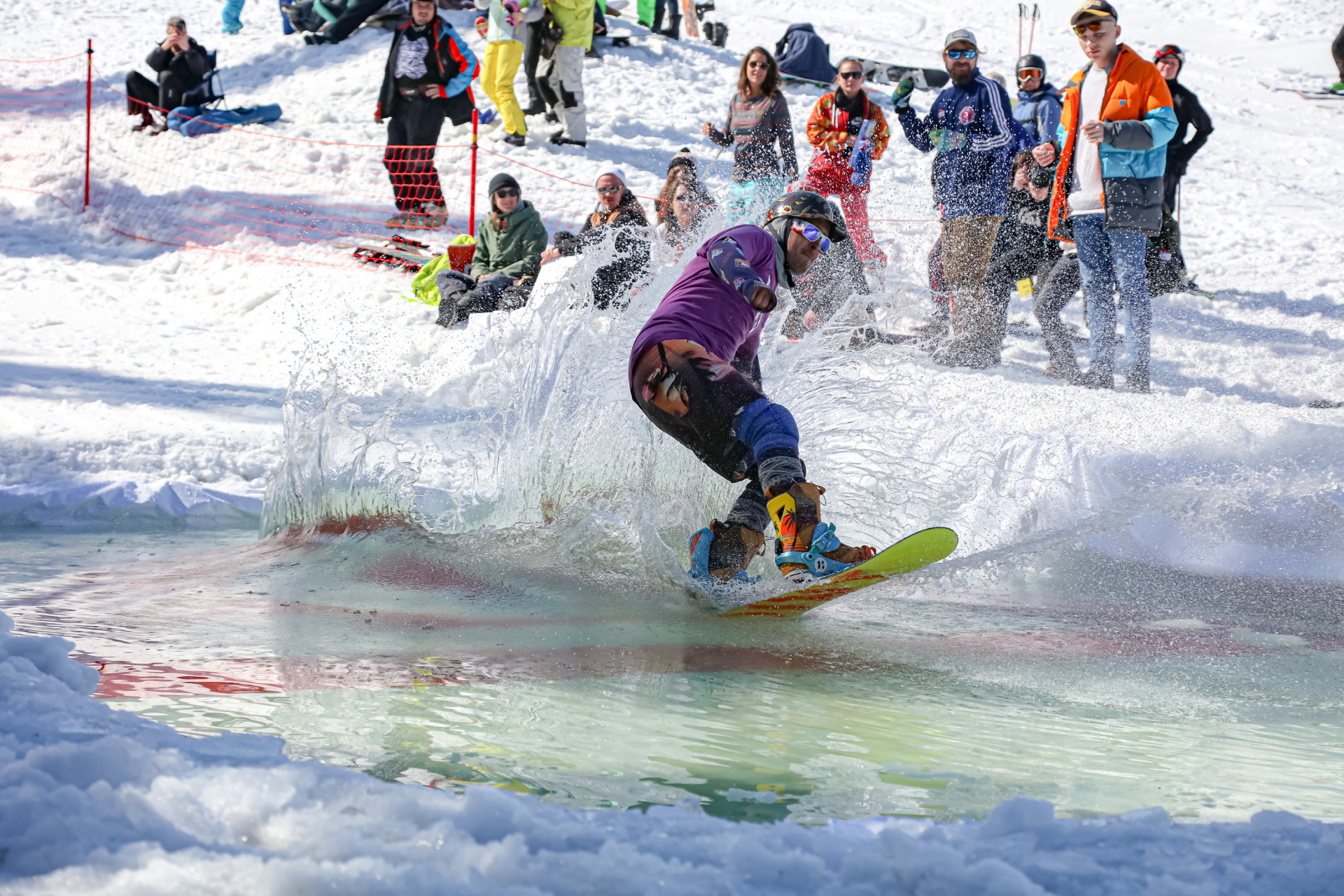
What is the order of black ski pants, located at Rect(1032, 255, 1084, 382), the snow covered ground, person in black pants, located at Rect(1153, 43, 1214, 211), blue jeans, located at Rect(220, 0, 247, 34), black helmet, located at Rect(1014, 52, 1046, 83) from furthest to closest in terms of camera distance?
blue jeans, located at Rect(220, 0, 247, 34) → person in black pants, located at Rect(1153, 43, 1214, 211) → black helmet, located at Rect(1014, 52, 1046, 83) → black ski pants, located at Rect(1032, 255, 1084, 382) → the snow covered ground

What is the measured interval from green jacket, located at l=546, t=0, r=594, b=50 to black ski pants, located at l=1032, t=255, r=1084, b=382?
6.53 m

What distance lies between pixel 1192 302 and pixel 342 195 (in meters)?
8.18

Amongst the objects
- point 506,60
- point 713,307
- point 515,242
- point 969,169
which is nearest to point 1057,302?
point 969,169

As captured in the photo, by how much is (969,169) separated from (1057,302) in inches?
40.3

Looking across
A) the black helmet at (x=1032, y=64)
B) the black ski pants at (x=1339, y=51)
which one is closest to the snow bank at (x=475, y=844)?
the black helmet at (x=1032, y=64)

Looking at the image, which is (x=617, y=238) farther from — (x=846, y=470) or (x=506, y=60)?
(x=506, y=60)

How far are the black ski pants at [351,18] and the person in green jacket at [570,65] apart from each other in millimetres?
5397

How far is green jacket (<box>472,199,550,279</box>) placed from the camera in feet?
27.3

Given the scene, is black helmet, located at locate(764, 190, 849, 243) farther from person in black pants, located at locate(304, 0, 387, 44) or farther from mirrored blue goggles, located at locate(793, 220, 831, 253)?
person in black pants, located at locate(304, 0, 387, 44)

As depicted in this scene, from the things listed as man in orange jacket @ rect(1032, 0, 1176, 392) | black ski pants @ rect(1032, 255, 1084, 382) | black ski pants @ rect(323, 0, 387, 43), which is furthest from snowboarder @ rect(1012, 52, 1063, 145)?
black ski pants @ rect(323, 0, 387, 43)

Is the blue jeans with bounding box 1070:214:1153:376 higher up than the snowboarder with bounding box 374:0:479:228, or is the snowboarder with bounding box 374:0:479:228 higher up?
the snowboarder with bounding box 374:0:479:228

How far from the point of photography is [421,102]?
10609 mm

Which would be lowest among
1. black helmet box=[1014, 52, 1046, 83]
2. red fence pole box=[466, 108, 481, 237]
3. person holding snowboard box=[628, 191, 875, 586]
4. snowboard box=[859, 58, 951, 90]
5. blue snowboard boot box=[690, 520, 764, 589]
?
blue snowboard boot box=[690, 520, 764, 589]

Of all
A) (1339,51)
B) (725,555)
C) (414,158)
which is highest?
(1339,51)
